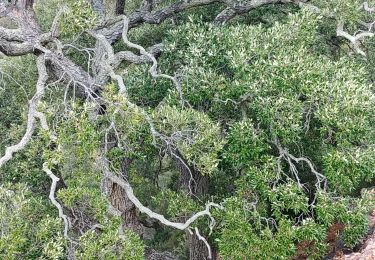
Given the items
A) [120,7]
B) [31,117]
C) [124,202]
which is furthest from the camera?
[120,7]

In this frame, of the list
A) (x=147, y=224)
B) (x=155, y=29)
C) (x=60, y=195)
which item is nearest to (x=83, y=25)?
(x=60, y=195)

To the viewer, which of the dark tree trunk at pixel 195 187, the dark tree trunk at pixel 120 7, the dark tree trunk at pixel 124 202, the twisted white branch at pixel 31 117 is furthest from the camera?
the dark tree trunk at pixel 120 7

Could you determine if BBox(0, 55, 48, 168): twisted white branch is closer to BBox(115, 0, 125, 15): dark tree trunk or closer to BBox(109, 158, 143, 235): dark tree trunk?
BBox(109, 158, 143, 235): dark tree trunk

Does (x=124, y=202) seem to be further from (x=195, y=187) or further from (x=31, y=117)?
(x=31, y=117)

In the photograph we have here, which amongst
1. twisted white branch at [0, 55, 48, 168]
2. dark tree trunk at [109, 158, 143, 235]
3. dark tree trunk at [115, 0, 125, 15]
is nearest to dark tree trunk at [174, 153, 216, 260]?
dark tree trunk at [109, 158, 143, 235]

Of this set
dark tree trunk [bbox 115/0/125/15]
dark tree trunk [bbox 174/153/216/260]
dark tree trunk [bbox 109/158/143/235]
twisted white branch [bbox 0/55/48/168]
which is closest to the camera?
twisted white branch [bbox 0/55/48/168]

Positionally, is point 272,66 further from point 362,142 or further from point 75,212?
point 75,212

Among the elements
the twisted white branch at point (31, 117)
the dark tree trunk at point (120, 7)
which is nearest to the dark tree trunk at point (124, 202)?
the twisted white branch at point (31, 117)

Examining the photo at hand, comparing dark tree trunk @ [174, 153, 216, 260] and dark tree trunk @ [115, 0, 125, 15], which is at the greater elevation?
dark tree trunk @ [115, 0, 125, 15]

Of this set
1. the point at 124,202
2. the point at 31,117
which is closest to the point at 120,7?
the point at 124,202

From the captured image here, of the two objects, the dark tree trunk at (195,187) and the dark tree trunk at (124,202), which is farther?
the dark tree trunk at (195,187)

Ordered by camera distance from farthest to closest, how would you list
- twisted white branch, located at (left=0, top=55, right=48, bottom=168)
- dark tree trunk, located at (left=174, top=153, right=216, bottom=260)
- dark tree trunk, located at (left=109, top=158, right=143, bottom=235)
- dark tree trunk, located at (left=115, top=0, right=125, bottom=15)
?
1. dark tree trunk, located at (left=115, top=0, right=125, bottom=15)
2. dark tree trunk, located at (left=174, top=153, right=216, bottom=260)
3. dark tree trunk, located at (left=109, top=158, right=143, bottom=235)
4. twisted white branch, located at (left=0, top=55, right=48, bottom=168)

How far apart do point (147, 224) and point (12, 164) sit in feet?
14.6

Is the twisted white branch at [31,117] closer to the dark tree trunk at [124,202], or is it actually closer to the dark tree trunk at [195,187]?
the dark tree trunk at [124,202]
